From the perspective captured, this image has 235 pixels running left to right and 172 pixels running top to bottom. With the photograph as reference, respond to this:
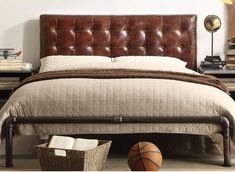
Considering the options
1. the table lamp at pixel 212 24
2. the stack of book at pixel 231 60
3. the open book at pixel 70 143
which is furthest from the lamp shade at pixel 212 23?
the open book at pixel 70 143

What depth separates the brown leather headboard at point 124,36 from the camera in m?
5.45

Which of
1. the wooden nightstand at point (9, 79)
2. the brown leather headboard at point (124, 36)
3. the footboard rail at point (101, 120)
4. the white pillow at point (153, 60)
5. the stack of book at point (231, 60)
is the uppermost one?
the brown leather headboard at point (124, 36)

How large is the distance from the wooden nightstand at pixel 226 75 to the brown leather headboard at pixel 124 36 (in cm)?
34

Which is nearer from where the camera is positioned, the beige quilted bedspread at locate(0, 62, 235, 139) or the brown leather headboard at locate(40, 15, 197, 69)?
the beige quilted bedspread at locate(0, 62, 235, 139)

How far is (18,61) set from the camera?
5.16m

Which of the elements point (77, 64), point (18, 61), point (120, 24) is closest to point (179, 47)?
point (120, 24)

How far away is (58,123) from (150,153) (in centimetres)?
76

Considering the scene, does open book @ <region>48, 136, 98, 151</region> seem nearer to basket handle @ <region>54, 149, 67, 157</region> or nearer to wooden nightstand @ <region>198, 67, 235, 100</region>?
basket handle @ <region>54, 149, 67, 157</region>

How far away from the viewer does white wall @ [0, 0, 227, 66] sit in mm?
5500

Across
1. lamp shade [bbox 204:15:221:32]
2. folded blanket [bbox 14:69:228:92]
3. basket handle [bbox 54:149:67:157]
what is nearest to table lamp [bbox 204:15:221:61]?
lamp shade [bbox 204:15:221:32]

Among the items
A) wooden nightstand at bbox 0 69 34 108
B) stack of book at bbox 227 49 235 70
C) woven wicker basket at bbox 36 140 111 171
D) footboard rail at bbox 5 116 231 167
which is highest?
stack of book at bbox 227 49 235 70

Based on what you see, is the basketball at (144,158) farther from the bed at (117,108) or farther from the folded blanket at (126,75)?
the folded blanket at (126,75)

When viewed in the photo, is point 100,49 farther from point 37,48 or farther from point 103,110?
point 103,110

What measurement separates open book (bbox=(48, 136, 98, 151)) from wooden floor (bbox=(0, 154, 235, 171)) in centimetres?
20
